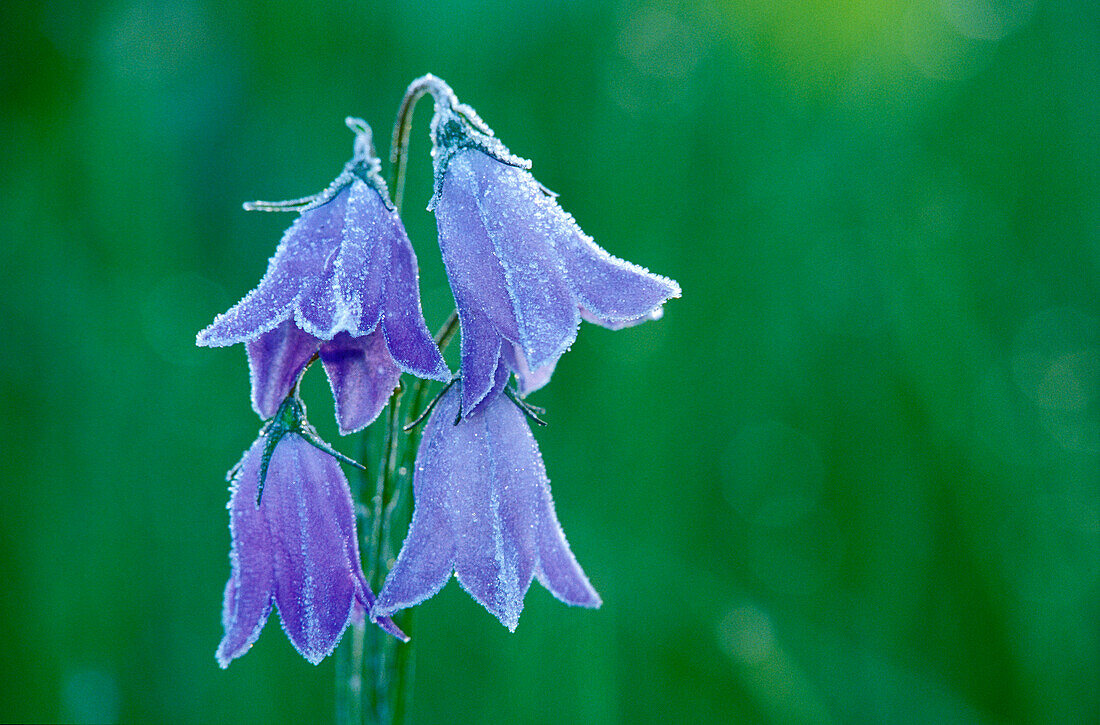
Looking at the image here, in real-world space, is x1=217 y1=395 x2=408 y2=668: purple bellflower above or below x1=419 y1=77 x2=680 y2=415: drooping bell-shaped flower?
below

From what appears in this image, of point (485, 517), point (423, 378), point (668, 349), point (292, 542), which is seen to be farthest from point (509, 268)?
point (668, 349)

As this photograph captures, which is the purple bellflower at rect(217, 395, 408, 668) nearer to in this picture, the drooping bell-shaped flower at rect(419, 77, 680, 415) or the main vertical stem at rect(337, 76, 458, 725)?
the main vertical stem at rect(337, 76, 458, 725)

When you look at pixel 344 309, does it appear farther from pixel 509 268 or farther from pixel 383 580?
pixel 383 580

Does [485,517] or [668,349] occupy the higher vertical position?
[668,349]

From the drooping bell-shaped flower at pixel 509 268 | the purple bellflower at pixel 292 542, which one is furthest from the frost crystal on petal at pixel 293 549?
the drooping bell-shaped flower at pixel 509 268

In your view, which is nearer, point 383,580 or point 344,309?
point 344,309

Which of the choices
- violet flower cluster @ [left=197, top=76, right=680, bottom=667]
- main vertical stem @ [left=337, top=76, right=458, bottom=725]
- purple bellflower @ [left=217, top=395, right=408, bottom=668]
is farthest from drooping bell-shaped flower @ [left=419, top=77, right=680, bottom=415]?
purple bellflower @ [left=217, top=395, right=408, bottom=668]

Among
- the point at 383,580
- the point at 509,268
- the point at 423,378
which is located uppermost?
the point at 509,268

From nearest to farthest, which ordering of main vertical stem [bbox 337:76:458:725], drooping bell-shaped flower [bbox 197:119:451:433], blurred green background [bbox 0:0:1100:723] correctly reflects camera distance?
drooping bell-shaped flower [bbox 197:119:451:433] < main vertical stem [bbox 337:76:458:725] < blurred green background [bbox 0:0:1100:723]
